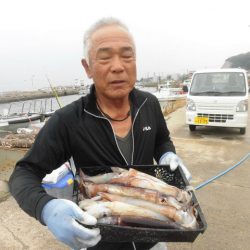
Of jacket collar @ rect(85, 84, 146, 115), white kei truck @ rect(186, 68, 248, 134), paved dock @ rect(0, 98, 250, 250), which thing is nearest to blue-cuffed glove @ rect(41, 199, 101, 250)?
jacket collar @ rect(85, 84, 146, 115)

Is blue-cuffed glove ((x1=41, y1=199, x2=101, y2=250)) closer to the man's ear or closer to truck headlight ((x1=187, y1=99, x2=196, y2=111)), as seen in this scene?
the man's ear

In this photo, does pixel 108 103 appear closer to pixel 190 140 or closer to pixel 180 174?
pixel 180 174

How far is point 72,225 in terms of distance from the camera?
1.33 metres

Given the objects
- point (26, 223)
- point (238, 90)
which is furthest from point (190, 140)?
point (26, 223)

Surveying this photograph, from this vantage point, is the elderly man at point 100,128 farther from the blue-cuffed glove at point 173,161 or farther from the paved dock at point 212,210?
the paved dock at point 212,210

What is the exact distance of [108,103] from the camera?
1.93 m

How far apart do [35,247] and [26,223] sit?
1.85 feet

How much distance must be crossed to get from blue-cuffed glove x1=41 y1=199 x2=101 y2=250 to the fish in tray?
9 cm

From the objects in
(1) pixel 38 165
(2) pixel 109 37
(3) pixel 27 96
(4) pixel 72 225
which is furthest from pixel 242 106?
(3) pixel 27 96

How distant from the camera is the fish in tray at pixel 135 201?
4.76 feet

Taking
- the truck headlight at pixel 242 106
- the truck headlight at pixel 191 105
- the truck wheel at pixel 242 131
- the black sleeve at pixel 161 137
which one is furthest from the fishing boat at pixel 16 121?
the black sleeve at pixel 161 137

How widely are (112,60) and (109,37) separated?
133 mm

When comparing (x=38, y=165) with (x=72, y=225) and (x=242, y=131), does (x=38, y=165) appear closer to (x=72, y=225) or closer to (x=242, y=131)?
(x=72, y=225)

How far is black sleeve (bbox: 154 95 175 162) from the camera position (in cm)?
216
